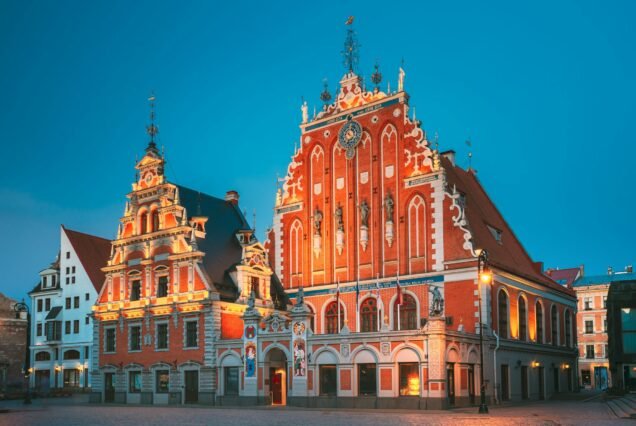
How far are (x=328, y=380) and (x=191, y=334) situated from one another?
36.0 ft

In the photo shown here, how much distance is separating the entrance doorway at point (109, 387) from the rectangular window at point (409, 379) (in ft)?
74.1

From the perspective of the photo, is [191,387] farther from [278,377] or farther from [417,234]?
[417,234]

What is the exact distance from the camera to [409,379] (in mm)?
36312

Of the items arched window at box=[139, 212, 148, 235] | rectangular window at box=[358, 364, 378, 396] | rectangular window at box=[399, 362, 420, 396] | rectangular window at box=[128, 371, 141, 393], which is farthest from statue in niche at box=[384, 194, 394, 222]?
rectangular window at box=[128, 371, 141, 393]

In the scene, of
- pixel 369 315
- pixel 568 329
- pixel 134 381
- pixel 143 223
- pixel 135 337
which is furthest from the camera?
pixel 568 329

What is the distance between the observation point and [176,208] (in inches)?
1886

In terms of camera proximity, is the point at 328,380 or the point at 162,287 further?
the point at 162,287

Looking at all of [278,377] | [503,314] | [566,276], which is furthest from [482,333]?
[566,276]

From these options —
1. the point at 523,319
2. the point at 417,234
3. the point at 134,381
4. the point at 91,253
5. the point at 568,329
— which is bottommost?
the point at 134,381

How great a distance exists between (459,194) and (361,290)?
27.3 ft

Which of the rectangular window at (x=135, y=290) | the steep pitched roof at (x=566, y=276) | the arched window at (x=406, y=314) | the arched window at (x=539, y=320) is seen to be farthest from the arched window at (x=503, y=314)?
the steep pitched roof at (x=566, y=276)

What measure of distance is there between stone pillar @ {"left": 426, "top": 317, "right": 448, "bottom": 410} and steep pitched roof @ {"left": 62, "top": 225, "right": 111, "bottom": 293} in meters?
36.6

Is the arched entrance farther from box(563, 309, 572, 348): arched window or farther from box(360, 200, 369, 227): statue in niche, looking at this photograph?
box(563, 309, 572, 348): arched window

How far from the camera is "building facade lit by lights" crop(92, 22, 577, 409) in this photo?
3862cm
